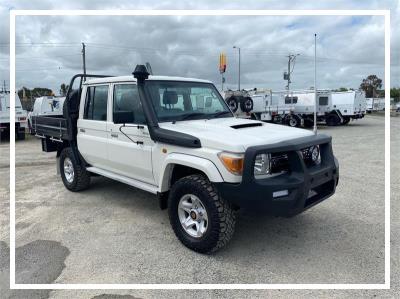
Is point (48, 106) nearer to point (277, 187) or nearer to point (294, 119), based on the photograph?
point (294, 119)

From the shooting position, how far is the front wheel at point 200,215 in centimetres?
382

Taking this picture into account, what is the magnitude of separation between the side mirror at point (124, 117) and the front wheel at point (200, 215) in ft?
3.92

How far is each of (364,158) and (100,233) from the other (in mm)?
7946

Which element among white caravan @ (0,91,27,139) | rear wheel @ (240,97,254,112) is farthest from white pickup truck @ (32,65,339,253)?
rear wheel @ (240,97,254,112)

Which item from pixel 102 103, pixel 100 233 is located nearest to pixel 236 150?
pixel 100 233

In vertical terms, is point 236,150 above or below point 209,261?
above

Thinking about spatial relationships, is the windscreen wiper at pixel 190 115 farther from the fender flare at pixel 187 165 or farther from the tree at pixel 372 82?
the tree at pixel 372 82

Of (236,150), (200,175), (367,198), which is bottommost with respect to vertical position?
(367,198)

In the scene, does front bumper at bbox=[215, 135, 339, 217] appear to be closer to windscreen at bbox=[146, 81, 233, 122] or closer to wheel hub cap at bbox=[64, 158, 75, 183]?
windscreen at bbox=[146, 81, 233, 122]

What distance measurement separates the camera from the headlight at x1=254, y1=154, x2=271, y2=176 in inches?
146

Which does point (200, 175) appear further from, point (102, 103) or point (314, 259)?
point (102, 103)

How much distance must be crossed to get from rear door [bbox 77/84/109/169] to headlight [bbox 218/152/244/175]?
95.2 inches

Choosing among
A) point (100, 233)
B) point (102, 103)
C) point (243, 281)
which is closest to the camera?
point (243, 281)

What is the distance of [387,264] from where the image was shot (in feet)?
11.8
